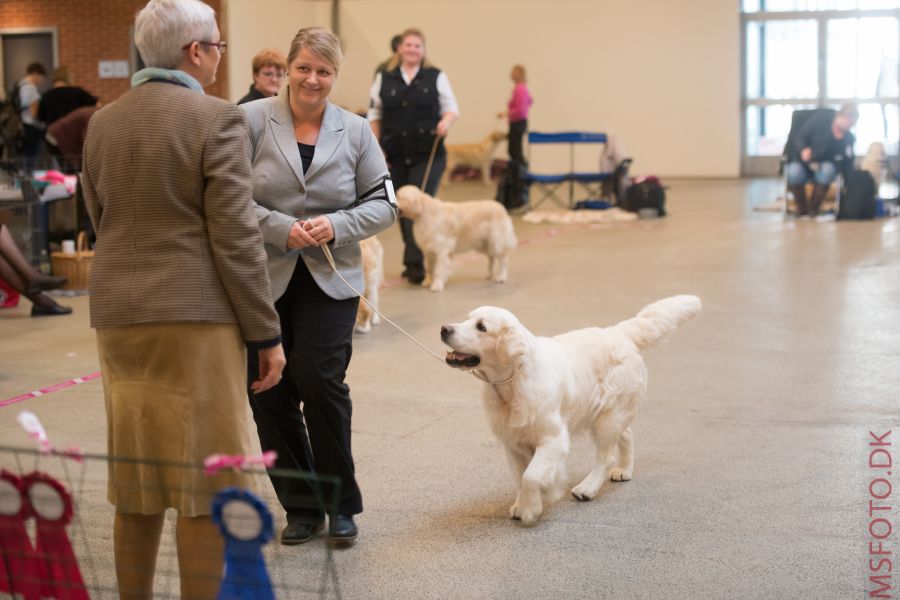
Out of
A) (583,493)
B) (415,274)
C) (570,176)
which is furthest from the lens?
(570,176)

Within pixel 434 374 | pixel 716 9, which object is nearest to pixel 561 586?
pixel 434 374

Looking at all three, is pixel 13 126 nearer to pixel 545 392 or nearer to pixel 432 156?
pixel 432 156

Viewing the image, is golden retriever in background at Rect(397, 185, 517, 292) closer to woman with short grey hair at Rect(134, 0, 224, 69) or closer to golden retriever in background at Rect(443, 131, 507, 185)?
woman with short grey hair at Rect(134, 0, 224, 69)

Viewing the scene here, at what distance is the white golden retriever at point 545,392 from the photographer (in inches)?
133

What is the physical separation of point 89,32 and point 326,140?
51.0 ft

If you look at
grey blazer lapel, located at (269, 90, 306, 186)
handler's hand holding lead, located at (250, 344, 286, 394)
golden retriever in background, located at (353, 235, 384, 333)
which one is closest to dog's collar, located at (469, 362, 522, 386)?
grey blazer lapel, located at (269, 90, 306, 186)

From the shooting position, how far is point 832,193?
1339 cm

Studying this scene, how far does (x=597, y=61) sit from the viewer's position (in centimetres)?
2002

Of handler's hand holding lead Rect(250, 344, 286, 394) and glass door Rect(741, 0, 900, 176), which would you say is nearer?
handler's hand holding lead Rect(250, 344, 286, 394)

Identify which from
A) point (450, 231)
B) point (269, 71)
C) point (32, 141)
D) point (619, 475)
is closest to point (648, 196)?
point (450, 231)

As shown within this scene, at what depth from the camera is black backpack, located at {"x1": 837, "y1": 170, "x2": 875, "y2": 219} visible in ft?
41.0

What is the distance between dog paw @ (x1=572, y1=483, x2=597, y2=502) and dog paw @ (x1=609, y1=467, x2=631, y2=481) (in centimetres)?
23

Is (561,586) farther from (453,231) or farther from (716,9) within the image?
(716,9)

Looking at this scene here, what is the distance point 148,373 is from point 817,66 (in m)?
19.3
